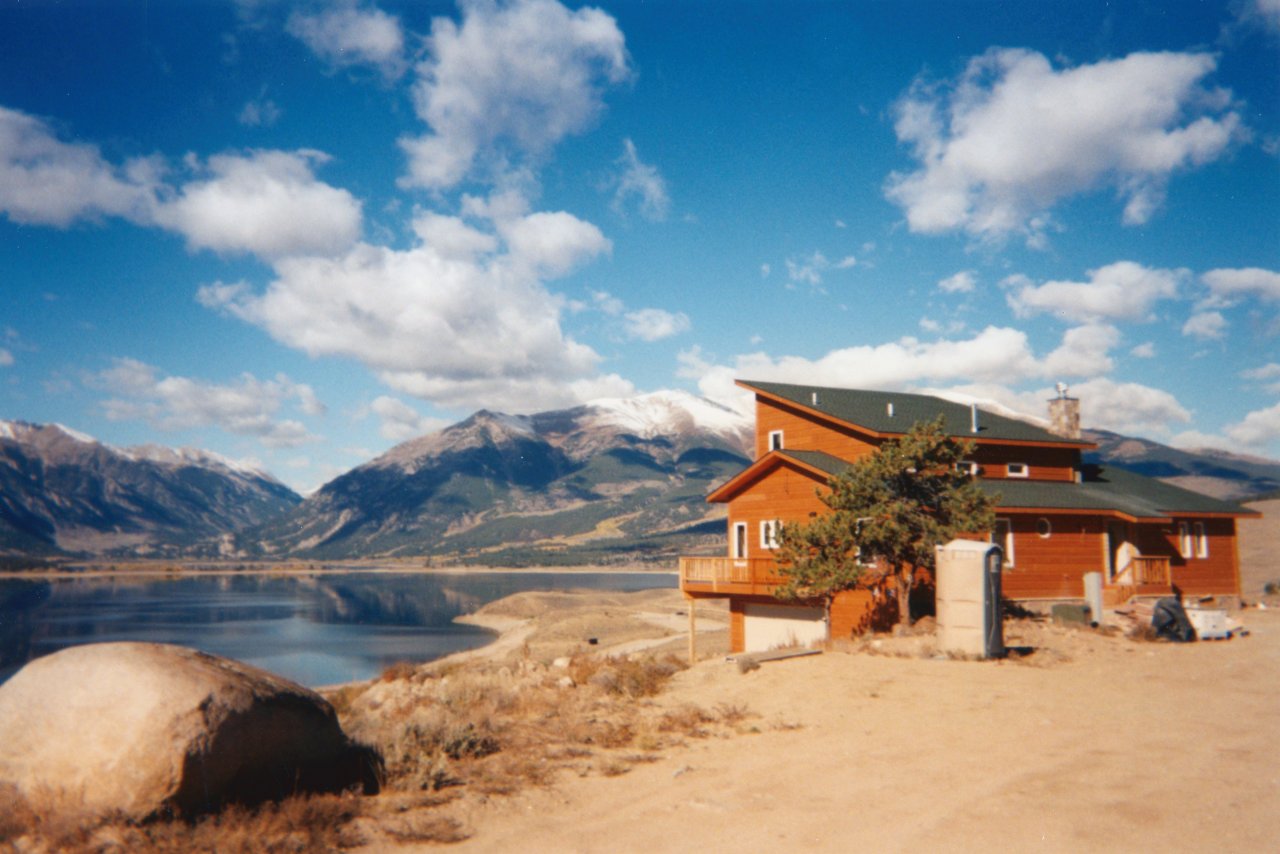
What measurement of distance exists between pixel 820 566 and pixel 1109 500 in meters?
13.6

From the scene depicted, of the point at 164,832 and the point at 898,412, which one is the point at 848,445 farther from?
the point at 164,832

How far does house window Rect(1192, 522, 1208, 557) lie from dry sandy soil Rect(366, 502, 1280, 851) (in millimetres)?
16286

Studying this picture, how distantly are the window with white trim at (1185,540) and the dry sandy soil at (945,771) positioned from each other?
15471 millimetres

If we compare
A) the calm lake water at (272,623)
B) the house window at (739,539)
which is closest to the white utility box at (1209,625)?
the house window at (739,539)

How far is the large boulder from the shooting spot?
694 cm

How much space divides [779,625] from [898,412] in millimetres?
9798

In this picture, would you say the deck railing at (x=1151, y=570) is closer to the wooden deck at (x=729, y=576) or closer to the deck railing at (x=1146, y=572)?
the deck railing at (x=1146, y=572)

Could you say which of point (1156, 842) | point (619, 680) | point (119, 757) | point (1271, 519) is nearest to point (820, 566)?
point (619, 680)

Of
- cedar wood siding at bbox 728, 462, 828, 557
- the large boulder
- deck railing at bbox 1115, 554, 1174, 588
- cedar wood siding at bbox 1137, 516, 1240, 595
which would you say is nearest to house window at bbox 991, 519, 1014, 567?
deck railing at bbox 1115, 554, 1174, 588

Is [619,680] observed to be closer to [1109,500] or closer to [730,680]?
[730,680]

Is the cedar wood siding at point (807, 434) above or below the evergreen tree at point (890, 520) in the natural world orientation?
above

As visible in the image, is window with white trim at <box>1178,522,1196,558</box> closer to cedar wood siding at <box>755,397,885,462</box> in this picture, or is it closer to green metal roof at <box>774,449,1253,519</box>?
green metal roof at <box>774,449,1253,519</box>

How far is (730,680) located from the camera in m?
16.2

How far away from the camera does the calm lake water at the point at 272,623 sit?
62.0 m
